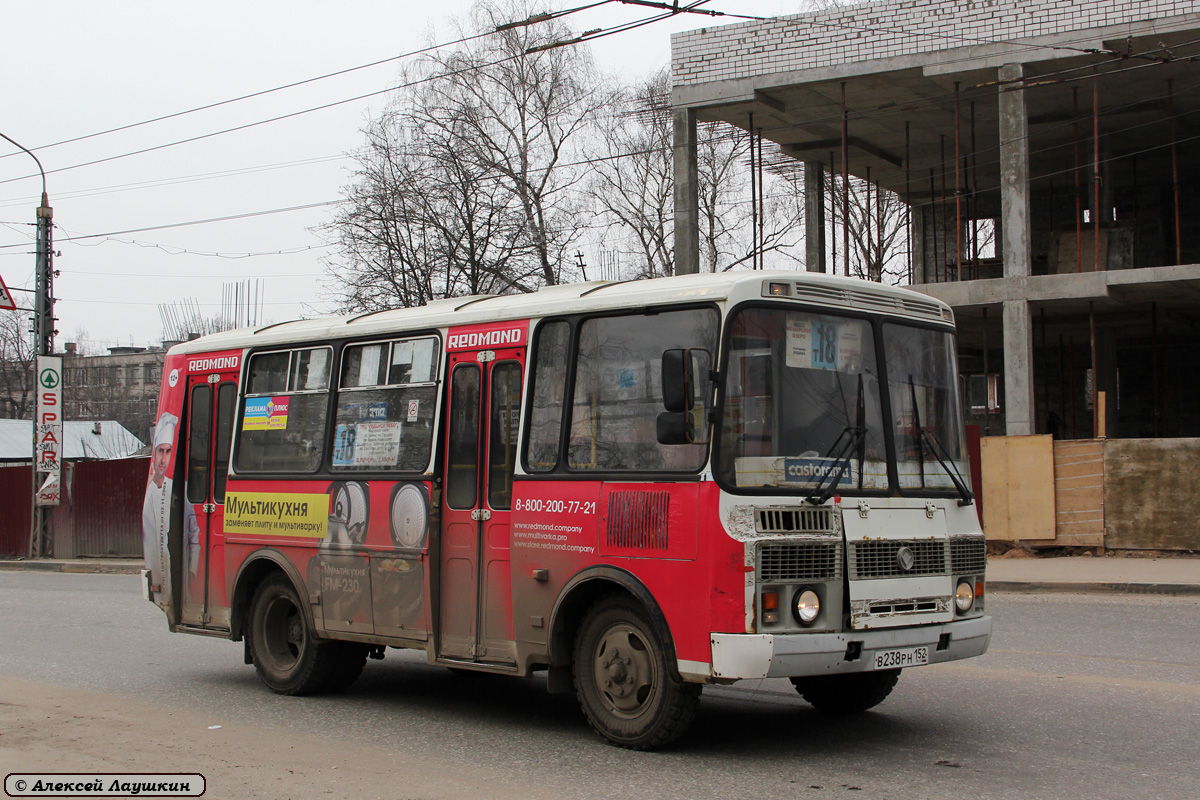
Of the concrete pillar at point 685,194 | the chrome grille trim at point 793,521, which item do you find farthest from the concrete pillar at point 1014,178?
the chrome grille trim at point 793,521

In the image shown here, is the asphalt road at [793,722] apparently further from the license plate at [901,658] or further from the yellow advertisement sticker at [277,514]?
the yellow advertisement sticker at [277,514]

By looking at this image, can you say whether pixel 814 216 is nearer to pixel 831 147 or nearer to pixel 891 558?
pixel 831 147

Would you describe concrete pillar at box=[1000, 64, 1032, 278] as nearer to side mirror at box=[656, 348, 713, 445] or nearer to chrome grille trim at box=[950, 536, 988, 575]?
chrome grille trim at box=[950, 536, 988, 575]

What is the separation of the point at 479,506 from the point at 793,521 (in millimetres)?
2290

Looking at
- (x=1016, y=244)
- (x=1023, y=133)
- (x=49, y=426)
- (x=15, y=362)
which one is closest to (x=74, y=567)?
(x=49, y=426)

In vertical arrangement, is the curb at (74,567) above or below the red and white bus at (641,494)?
below

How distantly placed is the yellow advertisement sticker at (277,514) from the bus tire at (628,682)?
2677 mm

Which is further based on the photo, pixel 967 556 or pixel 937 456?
pixel 937 456

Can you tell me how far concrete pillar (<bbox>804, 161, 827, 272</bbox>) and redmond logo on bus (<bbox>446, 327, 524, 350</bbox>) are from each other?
2389 centimetres

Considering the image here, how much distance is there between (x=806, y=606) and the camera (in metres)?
6.61

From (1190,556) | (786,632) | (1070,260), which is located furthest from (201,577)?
(1070,260)

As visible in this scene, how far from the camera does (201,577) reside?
10227 millimetres

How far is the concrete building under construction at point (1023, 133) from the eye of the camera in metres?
23.6

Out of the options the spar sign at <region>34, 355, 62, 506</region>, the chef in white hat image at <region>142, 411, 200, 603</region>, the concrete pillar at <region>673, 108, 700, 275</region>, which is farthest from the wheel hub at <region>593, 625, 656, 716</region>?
the spar sign at <region>34, 355, 62, 506</region>
